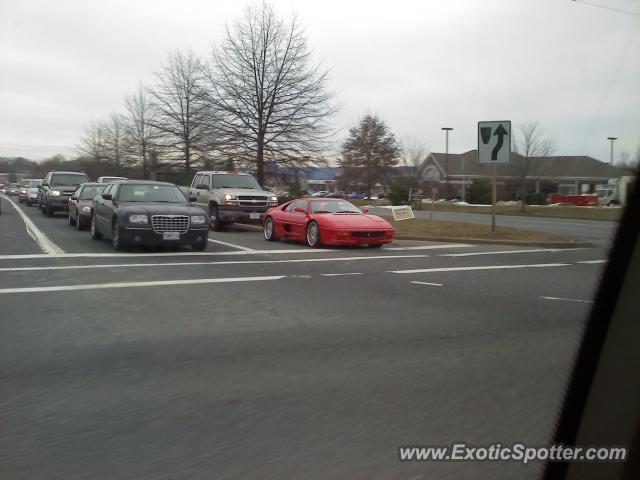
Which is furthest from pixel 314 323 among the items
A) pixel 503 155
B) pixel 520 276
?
pixel 503 155

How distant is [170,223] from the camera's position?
44.0 ft

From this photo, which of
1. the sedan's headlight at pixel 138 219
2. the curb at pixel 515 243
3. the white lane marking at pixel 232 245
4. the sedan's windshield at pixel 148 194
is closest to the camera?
the sedan's headlight at pixel 138 219

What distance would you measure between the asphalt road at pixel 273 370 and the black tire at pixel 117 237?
304 centimetres

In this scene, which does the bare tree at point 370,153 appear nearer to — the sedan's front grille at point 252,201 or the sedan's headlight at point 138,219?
the sedan's front grille at point 252,201

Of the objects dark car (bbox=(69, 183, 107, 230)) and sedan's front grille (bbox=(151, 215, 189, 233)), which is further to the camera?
dark car (bbox=(69, 183, 107, 230))

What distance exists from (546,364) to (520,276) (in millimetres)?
Answer: 5524

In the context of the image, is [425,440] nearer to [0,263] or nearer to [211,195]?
[0,263]

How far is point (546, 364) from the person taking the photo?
5.38 metres

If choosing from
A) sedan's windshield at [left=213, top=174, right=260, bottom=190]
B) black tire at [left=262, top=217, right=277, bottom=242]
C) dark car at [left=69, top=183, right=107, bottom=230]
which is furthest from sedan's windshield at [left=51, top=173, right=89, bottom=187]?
black tire at [left=262, top=217, right=277, bottom=242]

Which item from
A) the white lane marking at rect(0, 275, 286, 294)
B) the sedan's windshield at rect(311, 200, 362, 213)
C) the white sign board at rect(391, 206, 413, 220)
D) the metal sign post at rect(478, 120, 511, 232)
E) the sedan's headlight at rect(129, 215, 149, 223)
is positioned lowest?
the white lane marking at rect(0, 275, 286, 294)

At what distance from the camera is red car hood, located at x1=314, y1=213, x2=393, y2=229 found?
587 inches

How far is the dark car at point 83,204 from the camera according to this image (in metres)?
19.0

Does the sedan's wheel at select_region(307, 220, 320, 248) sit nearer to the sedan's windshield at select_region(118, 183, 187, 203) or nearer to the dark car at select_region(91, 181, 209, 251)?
the dark car at select_region(91, 181, 209, 251)

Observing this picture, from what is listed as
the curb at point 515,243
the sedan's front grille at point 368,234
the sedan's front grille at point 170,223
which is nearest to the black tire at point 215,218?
the sedan's front grille at point 170,223
